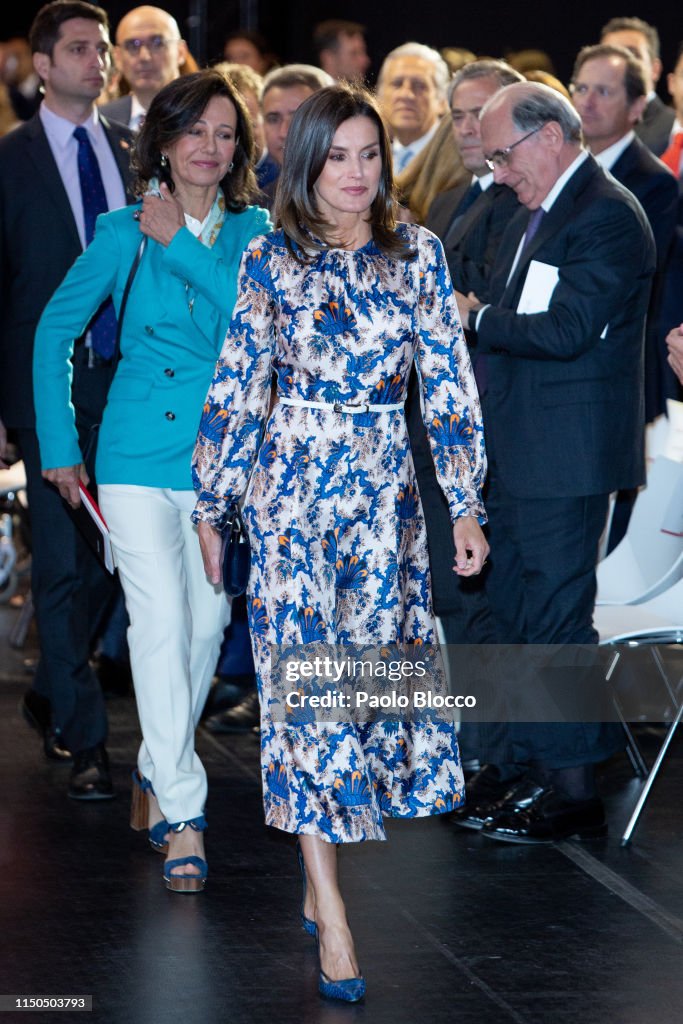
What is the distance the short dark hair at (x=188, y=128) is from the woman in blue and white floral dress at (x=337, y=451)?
0.67m

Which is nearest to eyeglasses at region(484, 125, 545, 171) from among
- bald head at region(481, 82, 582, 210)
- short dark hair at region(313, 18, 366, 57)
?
bald head at region(481, 82, 582, 210)

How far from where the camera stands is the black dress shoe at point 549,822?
4.37 metres

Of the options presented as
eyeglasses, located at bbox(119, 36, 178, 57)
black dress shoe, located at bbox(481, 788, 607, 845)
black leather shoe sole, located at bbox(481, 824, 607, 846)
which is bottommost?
black leather shoe sole, located at bbox(481, 824, 607, 846)

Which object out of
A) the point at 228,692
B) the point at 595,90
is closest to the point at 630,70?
the point at 595,90

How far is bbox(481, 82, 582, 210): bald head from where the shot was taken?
14.4ft

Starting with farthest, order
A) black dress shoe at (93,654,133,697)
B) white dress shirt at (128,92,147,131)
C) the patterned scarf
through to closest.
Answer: white dress shirt at (128,92,147,131), black dress shoe at (93,654,133,697), the patterned scarf

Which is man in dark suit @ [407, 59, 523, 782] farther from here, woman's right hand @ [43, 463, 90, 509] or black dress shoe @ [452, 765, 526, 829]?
woman's right hand @ [43, 463, 90, 509]

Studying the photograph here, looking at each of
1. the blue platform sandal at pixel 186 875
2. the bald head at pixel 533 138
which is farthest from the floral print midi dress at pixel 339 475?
the bald head at pixel 533 138

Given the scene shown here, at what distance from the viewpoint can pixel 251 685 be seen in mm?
5777

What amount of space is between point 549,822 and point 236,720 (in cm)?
A: 147

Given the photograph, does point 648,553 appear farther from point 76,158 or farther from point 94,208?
point 76,158

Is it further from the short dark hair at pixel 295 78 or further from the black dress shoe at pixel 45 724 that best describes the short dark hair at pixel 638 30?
the black dress shoe at pixel 45 724

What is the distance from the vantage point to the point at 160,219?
13.1 ft

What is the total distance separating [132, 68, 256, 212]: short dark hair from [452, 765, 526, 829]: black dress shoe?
5.56ft
